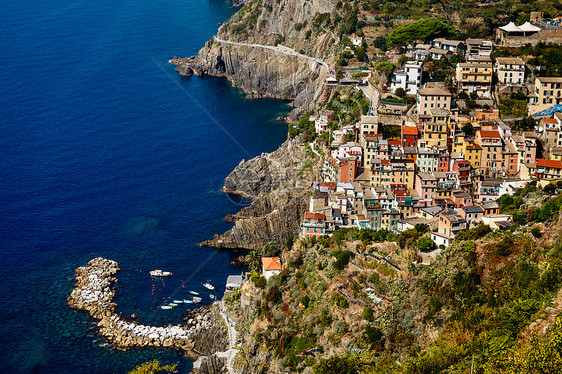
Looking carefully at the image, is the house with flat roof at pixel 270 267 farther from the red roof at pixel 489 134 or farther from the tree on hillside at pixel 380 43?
the tree on hillside at pixel 380 43

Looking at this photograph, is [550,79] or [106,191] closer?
[550,79]

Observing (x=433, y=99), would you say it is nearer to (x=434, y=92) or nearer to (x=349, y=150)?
(x=434, y=92)

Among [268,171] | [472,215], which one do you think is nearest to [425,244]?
[472,215]

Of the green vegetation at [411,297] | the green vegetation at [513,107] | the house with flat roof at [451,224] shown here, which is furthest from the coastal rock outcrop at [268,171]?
the house with flat roof at [451,224]

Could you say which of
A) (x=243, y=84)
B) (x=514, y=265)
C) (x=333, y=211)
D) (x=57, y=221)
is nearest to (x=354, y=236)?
(x=333, y=211)

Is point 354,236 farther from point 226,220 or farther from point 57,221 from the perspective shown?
point 57,221

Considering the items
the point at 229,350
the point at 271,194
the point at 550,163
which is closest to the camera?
the point at 229,350
